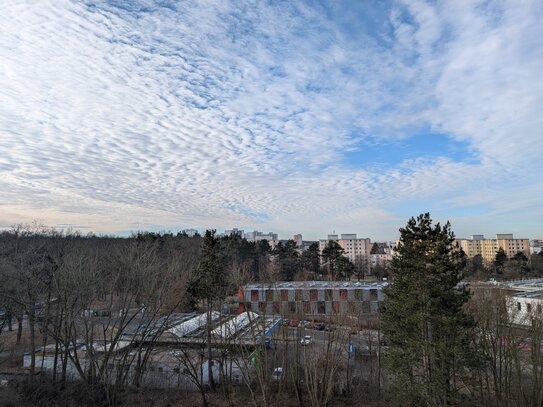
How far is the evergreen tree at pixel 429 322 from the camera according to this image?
13094 mm

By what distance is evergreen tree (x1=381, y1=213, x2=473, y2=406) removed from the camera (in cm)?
1309

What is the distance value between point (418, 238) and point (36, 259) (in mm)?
23206

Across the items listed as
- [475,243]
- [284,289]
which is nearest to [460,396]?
[284,289]

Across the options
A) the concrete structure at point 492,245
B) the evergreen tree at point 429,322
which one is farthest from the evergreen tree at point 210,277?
the concrete structure at point 492,245

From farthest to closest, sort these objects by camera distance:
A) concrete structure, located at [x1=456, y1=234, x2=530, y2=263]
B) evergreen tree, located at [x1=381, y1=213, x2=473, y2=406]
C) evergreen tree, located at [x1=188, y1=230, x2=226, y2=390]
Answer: concrete structure, located at [x1=456, y1=234, x2=530, y2=263]
evergreen tree, located at [x1=188, y1=230, x2=226, y2=390]
evergreen tree, located at [x1=381, y1=213, x2=473, y2=406]

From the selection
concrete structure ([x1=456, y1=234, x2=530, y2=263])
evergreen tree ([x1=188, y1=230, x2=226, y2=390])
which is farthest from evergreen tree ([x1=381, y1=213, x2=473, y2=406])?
concrete structure ([x1=456, y1=234, x2=530, y2=263])

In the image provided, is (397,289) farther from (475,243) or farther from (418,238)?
(475,243)

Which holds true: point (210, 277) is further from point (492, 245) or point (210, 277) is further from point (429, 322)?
point (492, 245)

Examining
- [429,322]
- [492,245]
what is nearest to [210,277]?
[429,322]

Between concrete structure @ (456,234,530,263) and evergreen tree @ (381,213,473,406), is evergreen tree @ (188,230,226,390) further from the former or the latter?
concrete structure @ (456,234,530,263)

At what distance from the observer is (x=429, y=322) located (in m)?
13.8

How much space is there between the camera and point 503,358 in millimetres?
18828

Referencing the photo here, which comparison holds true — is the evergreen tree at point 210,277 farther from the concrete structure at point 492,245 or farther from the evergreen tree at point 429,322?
the concrete structure at point 492,245

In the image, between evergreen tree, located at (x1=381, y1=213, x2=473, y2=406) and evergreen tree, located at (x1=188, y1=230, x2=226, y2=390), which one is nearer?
evergreen tree, located at (x1=381, y1=213, x2=473, y2=406)
